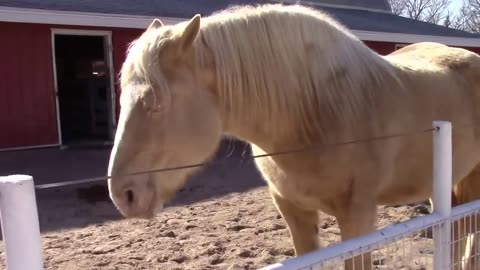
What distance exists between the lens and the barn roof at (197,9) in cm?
1020

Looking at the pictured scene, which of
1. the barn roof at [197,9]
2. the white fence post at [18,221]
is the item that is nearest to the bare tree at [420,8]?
the barn roof at [197,9]

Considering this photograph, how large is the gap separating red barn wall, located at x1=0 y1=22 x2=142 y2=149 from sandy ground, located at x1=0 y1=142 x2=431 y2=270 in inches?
121

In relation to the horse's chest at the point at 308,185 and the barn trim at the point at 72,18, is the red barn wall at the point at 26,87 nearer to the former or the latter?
the barn trim at the point at 72,18

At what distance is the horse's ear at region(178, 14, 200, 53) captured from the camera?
218cm

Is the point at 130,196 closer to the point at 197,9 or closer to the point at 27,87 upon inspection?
the point at 27,87

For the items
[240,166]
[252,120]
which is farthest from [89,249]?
[240,166]

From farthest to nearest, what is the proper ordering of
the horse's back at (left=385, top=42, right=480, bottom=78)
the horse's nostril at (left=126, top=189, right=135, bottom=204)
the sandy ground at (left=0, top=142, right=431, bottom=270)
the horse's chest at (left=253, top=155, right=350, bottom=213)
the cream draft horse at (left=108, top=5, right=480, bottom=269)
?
the sandy ground at (left=0, top=142, right=431, bottom=270), the horse's back at (left=385, top=42, right=480, bottom=78), the horse's chest at (left=253, top=155, right=350, bottom=213), the cream draft horse at (left=108, top=5, right=480, bottom=269), the horse's nostril at (left=126, top=189, right=135, bottom=204)

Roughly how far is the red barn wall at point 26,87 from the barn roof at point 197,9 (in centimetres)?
51

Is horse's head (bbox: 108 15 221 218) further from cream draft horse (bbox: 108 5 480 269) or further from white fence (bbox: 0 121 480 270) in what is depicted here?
white fence (bbox: 0 121 480 270)

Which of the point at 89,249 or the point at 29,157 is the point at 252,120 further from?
the point at 29,157

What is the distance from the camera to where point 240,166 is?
9.20 meters

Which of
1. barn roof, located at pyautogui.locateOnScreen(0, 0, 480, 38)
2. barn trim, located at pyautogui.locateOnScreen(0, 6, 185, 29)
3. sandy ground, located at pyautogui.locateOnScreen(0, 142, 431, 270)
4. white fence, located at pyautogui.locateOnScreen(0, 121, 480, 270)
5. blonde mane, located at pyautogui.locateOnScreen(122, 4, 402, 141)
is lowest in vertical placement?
sandy ground, located at pyautogui.locateOnScreen(0, 142, 431, 270)

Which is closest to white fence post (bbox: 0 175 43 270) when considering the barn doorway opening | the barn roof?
the barn roof

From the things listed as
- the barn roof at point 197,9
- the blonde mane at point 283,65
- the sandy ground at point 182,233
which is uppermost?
the barn roof at point 197,9
